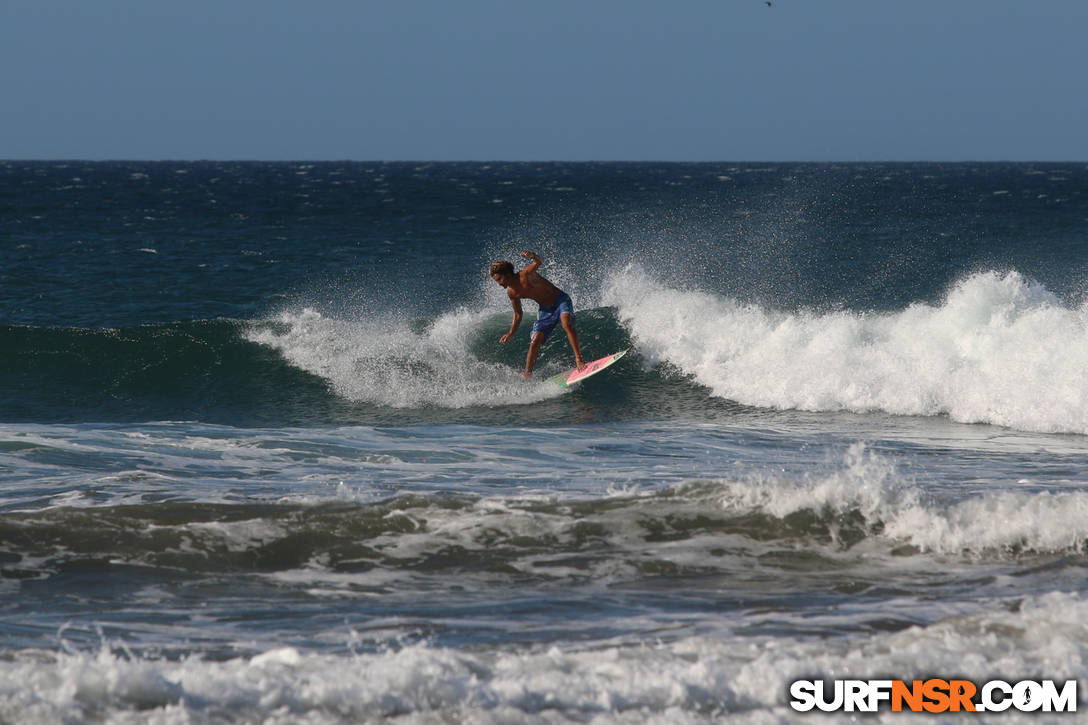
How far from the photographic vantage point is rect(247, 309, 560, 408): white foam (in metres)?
14.1

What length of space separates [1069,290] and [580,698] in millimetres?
22983

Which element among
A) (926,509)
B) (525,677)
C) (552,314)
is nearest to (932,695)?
(525,677)

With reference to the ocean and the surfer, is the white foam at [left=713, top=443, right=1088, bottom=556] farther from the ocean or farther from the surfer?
the surfer

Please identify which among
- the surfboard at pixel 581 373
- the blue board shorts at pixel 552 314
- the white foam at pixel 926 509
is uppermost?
the blue board shorts at pixel 552 314

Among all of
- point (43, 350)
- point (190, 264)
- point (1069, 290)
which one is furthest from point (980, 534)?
point (190, 264)

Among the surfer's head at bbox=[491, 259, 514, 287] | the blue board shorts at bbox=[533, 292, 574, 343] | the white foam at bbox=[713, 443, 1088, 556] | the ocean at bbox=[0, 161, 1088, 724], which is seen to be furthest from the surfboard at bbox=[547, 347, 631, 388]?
the white foam at bbox=[713, 443, 1088, 556]

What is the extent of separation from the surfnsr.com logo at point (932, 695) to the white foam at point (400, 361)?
9.10 meters

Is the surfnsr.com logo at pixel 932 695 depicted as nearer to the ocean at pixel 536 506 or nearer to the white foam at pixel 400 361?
the ocean at pixel 536 506

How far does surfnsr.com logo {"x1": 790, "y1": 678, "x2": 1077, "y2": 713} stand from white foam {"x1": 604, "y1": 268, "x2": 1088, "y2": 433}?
7953mm

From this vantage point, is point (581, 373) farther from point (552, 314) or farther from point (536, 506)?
point (536, 506)

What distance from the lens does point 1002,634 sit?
5344 millimetres

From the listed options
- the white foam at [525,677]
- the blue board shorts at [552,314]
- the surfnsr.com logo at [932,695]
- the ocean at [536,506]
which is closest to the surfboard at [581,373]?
the ocean at [536,506]

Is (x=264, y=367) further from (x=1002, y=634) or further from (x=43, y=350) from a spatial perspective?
(x=1002, y=634)

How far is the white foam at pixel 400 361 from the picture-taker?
14.1 m
